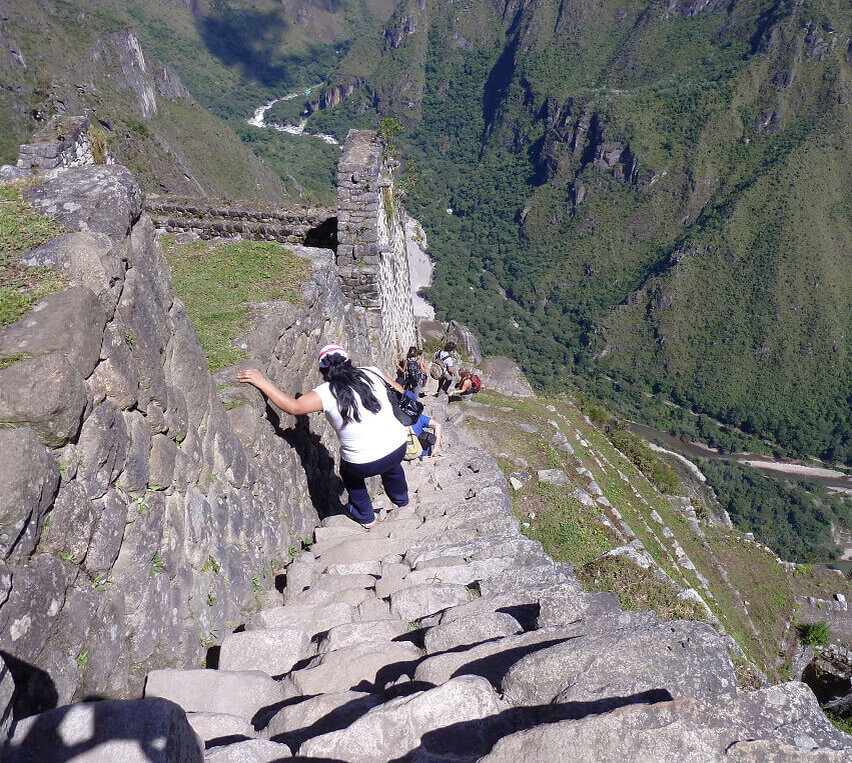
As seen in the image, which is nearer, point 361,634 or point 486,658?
point 486,658

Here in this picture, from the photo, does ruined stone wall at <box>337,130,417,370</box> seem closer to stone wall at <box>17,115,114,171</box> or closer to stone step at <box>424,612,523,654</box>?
stone wall at <box>17,115,114,171</box>

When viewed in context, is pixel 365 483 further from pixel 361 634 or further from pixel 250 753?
pixel 250 753

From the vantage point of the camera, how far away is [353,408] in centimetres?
492

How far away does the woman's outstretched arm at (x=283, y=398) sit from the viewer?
4.89 meters

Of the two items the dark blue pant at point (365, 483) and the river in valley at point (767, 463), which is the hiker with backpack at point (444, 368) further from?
the river in valley at point (767, 463)

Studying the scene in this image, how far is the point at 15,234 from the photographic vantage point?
11.1 ft

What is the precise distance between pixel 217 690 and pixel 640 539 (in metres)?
8.90

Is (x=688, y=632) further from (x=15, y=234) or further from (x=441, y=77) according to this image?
(x=441, y=77)

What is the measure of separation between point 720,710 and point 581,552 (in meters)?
5.97

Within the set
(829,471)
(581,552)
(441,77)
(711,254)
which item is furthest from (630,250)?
(581,552)

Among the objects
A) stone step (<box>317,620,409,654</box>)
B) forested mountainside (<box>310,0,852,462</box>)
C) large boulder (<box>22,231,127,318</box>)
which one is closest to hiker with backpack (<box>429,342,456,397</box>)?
stone step (<box>317,620,409,654</box>)

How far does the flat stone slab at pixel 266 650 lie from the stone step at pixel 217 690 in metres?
0.37

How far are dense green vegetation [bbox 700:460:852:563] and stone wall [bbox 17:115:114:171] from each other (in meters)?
50.1

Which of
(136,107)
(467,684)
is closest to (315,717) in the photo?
(467,684)
